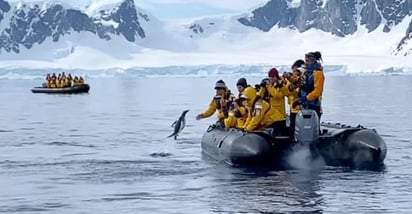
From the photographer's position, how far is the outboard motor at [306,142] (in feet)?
61.4

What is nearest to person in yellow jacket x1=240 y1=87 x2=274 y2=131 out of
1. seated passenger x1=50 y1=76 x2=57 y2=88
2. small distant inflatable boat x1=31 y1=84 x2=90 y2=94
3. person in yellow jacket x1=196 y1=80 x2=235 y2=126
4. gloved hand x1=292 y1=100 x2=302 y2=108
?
gloved hand x1=292 y1=100 x2=302 y2=108

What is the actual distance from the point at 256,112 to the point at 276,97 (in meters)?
0.58

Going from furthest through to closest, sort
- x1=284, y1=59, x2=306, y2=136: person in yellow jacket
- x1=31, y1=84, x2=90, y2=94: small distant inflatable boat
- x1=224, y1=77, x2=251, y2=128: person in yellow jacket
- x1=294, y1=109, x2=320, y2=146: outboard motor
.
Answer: x1=31, y1=84, x2=90, y2=94: small distant inflatable boat, x1=224, y1=77, x2=251, y2=128: person in yellow jacket, x1=284, y1=59, x2=306, y2=136: person in yellow jacket, x1=294, y1=109, x2=320, y2=146: outboard motor

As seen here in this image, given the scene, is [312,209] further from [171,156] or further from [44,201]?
[171,156]

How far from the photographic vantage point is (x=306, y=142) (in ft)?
61.9

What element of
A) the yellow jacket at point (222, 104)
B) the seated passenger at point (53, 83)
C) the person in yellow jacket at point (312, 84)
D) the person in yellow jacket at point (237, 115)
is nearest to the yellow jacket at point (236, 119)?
the person in yellow jacket at point (237, 115)

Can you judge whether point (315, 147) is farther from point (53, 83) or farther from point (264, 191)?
point (53, 83)

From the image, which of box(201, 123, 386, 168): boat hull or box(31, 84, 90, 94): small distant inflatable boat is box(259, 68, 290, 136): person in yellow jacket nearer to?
box(201, 123, 386, 168): boat hull

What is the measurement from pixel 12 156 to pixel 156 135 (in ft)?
25.5

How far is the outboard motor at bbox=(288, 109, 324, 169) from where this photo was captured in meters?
18.7

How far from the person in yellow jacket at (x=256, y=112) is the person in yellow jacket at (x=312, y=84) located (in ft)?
2.50

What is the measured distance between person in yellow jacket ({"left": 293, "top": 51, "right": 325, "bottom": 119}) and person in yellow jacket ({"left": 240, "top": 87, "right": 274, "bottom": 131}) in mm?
761

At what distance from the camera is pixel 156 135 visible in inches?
1211

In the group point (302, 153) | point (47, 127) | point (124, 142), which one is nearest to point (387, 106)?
point (47, 127)
